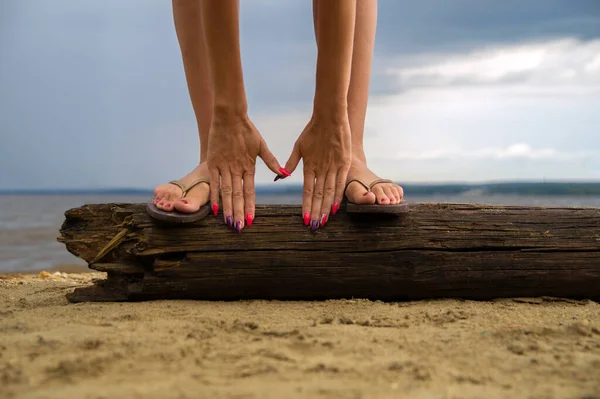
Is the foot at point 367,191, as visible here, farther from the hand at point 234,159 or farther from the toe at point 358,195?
the hand at point 234,159

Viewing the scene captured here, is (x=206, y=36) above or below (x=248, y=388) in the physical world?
above

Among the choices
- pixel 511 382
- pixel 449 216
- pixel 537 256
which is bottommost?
pixel 511 382

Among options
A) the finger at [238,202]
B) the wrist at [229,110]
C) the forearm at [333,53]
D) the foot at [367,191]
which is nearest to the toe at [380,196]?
the foot at [367,191]

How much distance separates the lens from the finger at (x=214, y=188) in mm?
3189

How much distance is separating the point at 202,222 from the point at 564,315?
1.93 meters

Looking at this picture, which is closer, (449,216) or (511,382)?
(511,382)

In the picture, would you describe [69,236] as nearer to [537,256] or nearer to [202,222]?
[202,222]

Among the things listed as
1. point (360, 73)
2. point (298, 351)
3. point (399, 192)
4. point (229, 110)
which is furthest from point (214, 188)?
point (298, 351)

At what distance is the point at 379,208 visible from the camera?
120 inches

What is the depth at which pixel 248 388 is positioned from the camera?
5.76ft

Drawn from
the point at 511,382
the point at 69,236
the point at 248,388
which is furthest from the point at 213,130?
the point at 511,382

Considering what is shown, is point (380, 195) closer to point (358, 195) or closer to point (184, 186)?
point (358, 195)

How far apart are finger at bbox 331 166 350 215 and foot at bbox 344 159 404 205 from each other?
0.03 metres

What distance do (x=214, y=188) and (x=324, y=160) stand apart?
653 mm
